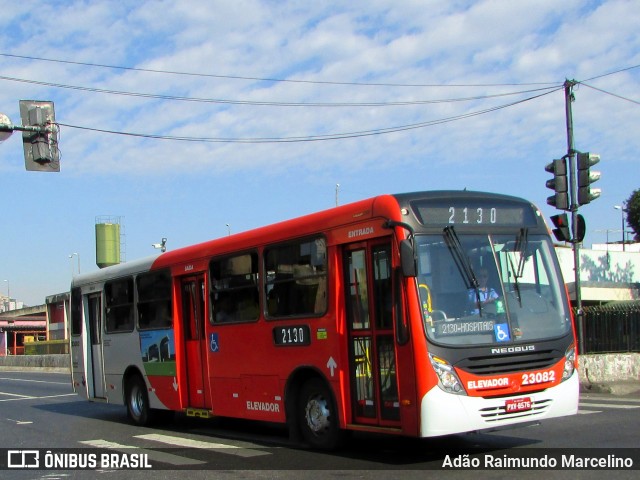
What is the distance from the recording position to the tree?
61469 mm

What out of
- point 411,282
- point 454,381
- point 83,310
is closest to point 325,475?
point 454,381

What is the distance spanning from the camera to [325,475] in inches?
327

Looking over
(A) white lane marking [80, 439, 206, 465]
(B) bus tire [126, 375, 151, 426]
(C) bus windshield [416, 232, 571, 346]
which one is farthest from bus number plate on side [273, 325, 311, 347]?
(B) bus tire [126, 375, 151, 426]

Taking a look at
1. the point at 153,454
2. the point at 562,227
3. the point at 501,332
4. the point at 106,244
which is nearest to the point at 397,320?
the point at 501,332

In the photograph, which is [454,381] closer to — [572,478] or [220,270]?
[572,478]

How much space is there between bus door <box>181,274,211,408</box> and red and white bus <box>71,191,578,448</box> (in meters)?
0.63

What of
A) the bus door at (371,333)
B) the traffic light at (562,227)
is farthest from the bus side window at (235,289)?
the traffic light at (562,227)

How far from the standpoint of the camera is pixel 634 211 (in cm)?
6181

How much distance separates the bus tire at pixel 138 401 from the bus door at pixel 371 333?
627 cm

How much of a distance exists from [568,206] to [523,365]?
849 cm

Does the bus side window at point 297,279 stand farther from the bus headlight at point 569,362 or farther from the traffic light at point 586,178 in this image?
the traffic light at point 586,178

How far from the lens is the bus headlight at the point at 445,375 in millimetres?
8180

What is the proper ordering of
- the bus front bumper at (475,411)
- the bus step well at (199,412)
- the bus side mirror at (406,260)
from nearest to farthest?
1. the bus front bumper at (475,411)
2. the bus side mirror at (406,260)
3. the bus step well at (199,412)

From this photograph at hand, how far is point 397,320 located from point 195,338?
17.6 ft
